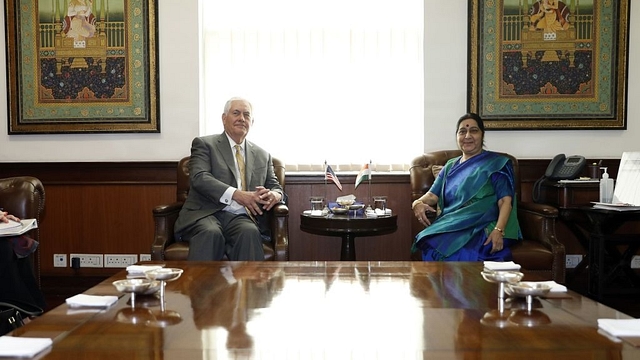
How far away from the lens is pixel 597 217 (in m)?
3.79

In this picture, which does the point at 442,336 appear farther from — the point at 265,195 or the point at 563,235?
the point at 563,235

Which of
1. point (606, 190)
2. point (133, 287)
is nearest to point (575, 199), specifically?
point (606, 190)

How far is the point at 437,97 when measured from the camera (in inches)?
177

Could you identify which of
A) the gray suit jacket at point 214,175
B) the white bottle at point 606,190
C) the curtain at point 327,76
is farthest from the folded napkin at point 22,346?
the white bottle at point 606,190

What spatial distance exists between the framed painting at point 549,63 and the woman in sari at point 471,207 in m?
0.81

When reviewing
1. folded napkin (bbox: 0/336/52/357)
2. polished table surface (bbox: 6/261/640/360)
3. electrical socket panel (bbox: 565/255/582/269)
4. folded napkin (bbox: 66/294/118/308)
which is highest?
folded napkin (bbox: 0/336/52/357)

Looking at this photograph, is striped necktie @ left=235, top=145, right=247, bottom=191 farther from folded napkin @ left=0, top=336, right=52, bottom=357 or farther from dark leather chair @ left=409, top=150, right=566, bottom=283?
folded napkin @ left=0, top=336, right=52, bottom=357

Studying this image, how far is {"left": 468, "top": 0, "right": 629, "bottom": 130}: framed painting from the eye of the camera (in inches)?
174

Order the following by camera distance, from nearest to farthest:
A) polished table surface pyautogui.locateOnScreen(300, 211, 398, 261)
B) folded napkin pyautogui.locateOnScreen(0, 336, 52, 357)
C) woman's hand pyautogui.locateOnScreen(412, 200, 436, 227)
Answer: folded napkin pyautogui.locateOnScreen(0, 336, 52, 357) → polished table surface pyautogui.locateOnScreen(300, 211, 398, 261) → woman's hand pyautogui.locateOnScreen(412, 200, 436, 227)

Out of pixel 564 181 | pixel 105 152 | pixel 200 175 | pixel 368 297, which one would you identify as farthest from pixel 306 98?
pixel 368 297

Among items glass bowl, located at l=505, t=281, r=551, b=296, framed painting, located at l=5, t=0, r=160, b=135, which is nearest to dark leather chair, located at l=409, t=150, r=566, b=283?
glass bowl, located at l=505, t=281, r=551, b=296

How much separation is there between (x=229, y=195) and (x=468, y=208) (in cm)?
143

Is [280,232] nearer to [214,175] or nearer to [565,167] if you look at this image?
[214,175]

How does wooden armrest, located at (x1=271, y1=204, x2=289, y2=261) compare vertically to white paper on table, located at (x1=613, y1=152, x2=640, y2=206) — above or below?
below
